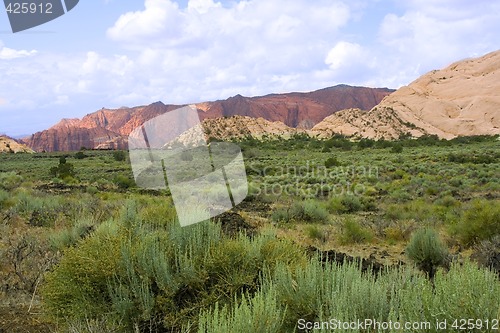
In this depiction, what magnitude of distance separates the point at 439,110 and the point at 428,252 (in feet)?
311

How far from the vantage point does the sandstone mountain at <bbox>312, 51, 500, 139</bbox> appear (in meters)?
87.4

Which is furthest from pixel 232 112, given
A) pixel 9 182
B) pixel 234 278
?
pixel 234 278

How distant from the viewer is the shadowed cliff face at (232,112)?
152 metres

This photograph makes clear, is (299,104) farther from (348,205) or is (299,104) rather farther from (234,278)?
(234,278)

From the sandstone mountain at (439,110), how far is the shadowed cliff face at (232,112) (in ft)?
154

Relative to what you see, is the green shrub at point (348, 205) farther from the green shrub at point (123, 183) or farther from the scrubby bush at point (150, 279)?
the green shrub at point (123, 183)

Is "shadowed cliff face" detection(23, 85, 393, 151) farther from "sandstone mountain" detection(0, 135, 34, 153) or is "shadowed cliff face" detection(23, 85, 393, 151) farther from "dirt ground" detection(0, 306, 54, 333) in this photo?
"dirt ground" detection(0, 306, 54, 333)

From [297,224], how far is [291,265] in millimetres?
9431

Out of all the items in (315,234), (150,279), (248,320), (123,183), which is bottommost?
(315,234)

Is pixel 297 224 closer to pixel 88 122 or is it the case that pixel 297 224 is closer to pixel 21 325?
pixel 21 325

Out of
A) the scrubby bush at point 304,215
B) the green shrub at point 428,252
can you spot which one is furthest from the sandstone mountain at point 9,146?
the green shrub at point 428,252

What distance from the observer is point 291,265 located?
559 centimetres

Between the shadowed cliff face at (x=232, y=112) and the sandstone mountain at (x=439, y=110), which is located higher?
the shadowed cliff face at (x=232, y=112)

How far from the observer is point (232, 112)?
164 meters
